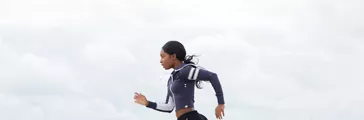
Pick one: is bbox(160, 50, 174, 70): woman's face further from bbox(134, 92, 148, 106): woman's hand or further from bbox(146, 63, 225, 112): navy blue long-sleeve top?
bbox(134, 92, 148, 106): woman's hand

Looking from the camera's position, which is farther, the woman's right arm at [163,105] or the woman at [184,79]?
the woman's right arm at [163,105]

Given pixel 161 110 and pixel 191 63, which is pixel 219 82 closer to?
pixel 191 63

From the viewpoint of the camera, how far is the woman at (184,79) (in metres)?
12.8

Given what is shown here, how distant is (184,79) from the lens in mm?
13008

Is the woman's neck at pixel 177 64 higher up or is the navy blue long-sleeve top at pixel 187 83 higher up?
the woman's neck at pixel 177 64

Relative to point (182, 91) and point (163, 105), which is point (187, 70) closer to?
point (182, 91)

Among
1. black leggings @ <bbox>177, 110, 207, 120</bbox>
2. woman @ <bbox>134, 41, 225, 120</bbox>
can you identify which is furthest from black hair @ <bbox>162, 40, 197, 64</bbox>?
black leggings @ <bbox>177, 110, 207, 120</bbox>

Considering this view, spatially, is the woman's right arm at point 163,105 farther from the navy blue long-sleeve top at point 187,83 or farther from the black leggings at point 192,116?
the black leggings at point 192,116

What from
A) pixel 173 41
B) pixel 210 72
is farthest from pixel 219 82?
pixel 173 41

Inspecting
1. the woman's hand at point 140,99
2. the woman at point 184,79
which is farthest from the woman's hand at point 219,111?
the woman's hand at point 140,99

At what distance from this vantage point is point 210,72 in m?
12.9

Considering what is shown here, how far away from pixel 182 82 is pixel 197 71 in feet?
1.27

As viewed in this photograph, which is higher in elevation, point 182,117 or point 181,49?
point 181,49

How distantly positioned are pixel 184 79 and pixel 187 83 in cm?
10
